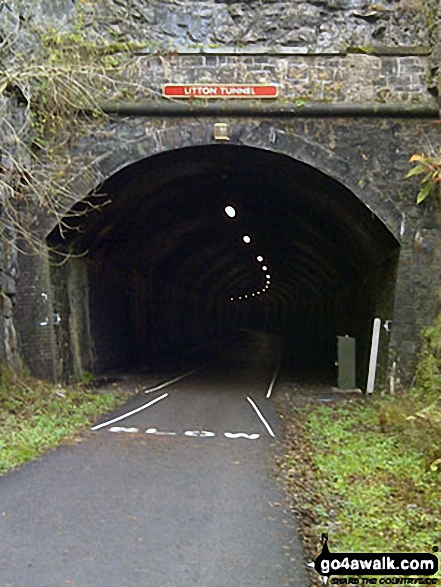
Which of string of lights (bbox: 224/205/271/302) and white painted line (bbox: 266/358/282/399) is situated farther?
string of lights (bbox: 224/205/271/302)

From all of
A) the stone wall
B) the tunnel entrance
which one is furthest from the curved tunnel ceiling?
Result: the stone wall

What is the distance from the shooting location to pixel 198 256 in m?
28.1

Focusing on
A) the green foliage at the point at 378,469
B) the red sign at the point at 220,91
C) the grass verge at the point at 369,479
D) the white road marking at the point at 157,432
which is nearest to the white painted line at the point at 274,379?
the green foliage at the point at 378,469

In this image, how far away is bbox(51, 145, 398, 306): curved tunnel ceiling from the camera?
14.2 meters

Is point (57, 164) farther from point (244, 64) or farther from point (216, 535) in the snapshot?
point (216, 535)

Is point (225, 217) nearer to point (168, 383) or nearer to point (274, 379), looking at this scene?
point (274, 379)

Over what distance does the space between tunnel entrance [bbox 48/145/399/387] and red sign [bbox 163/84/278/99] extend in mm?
1060

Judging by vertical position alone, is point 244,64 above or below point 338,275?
above

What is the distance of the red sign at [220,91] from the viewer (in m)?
13.2

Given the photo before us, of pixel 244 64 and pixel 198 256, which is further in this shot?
pixel 198 256

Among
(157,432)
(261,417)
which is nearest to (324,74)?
(261,417)

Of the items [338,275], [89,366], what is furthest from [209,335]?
[89,366]

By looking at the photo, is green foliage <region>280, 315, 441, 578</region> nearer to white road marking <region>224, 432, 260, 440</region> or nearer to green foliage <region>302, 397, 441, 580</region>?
green foliage <region>302, 397, 441, 580</region>

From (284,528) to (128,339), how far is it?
50.1 ft
